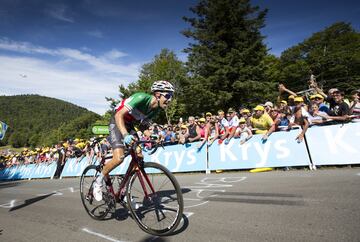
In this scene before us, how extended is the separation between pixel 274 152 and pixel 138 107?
234 inches

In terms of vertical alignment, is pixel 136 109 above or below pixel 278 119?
above

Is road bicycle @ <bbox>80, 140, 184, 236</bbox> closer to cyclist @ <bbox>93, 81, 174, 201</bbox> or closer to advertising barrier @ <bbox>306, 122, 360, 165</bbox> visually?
cyclist @ <bbox>93, 81, 174, 201</bbox>

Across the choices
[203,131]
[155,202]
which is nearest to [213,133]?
[203,131]

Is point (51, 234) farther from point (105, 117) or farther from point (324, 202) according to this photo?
point (105, 117)

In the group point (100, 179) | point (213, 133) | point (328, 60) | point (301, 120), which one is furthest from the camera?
point (328, 60)

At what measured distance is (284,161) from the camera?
8.16m

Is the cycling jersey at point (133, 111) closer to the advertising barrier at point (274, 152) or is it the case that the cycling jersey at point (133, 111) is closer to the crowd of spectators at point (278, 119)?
the crowd of spectators at point (278, 119)

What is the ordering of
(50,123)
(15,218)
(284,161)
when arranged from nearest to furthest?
(15,218), (284,161), (50,123)

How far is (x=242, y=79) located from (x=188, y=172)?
1869cm

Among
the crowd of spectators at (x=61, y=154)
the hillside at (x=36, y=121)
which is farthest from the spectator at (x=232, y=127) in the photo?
the hillside at (x=36, y=121)

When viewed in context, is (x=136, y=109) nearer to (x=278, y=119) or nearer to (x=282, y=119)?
(x=278, y=119)

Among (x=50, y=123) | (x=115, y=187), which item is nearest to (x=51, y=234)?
(x=115, y=187)

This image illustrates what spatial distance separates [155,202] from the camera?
3.76m

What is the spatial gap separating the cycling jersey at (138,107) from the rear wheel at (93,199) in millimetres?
1399
